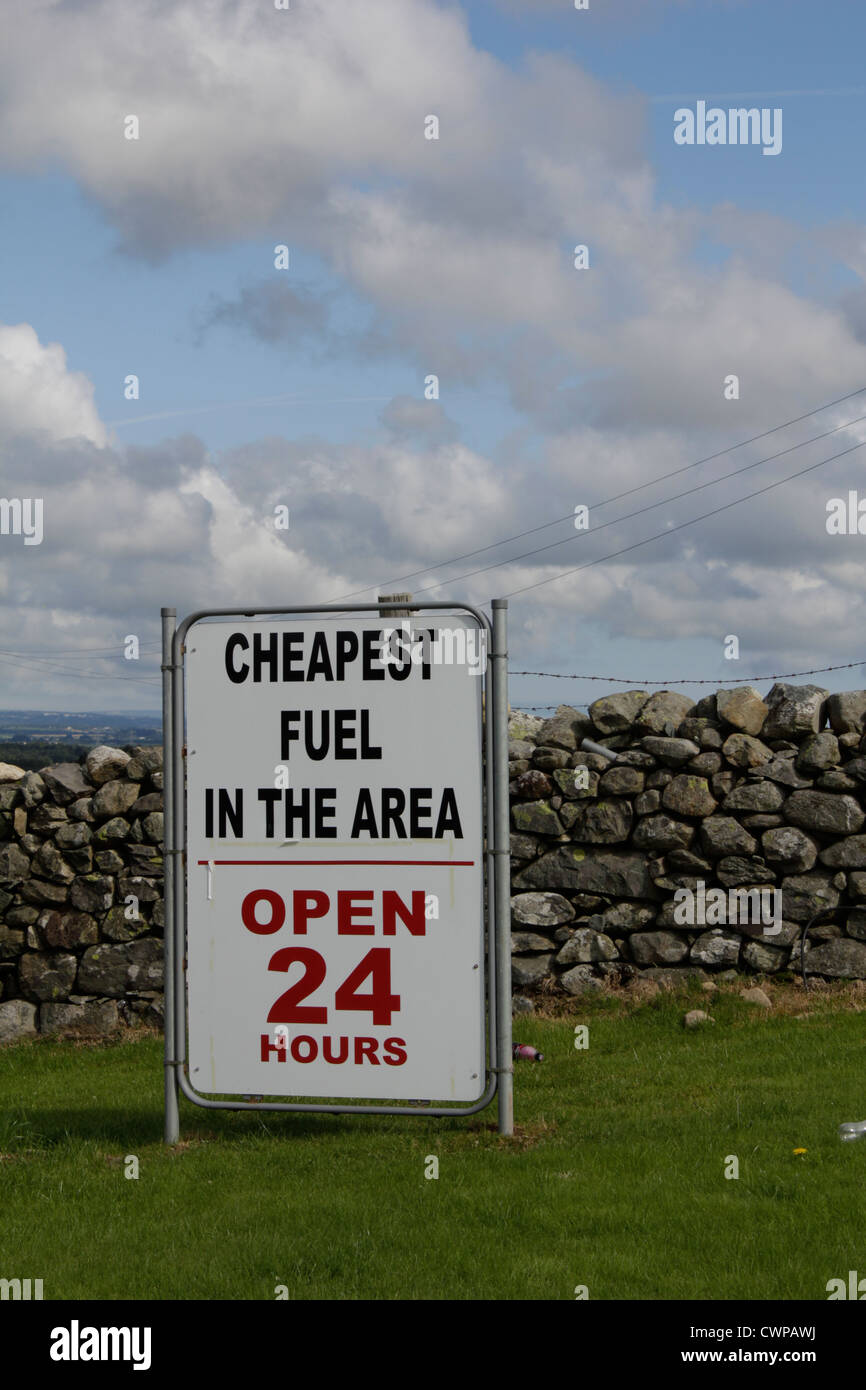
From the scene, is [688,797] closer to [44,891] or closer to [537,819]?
[537,819]

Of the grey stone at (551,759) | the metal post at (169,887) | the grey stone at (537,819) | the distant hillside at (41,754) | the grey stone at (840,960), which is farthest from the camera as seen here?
the distant hillside at (41,754)

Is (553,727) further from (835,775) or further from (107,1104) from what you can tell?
(107,1104)

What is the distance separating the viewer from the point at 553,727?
12547mm

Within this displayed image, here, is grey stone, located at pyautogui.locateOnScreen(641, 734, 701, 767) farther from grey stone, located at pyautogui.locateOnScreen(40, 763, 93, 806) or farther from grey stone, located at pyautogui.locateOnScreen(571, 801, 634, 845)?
grey stone, located at pyautogui.locateOnScreen(40, 763, 93, 806)

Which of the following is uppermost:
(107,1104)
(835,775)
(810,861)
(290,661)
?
(290,661)

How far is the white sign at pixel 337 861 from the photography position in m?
7.31

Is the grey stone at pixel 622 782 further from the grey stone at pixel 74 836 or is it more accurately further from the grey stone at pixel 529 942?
the grey stone at pixel 74 836

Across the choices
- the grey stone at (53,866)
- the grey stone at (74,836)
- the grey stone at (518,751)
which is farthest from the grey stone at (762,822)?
the grey stone at (53,866)

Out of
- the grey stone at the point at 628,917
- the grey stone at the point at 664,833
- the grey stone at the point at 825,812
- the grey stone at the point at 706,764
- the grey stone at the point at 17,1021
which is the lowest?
the grey stone at the point at 17,1021

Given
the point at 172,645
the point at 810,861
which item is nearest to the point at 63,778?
the point at 172,645

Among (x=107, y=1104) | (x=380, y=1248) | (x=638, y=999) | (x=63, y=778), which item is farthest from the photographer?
(x=63, y=778)

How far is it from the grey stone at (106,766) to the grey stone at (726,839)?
571 cm
